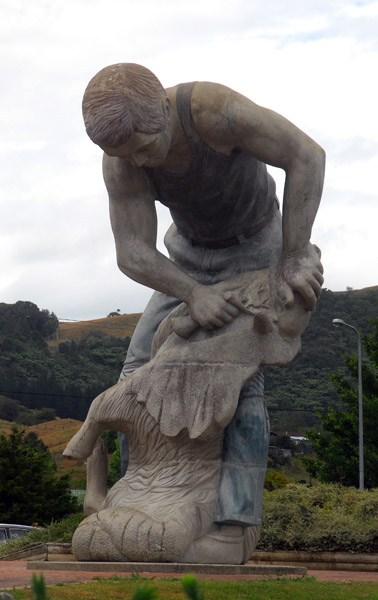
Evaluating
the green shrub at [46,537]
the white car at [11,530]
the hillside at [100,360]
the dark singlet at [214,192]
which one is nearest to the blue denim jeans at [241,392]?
the dark singlet at [214,192]

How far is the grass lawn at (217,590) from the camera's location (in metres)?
4.29

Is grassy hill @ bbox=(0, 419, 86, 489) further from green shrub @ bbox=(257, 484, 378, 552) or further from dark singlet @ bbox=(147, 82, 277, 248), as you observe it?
dark singlet @ bbox=(147, 82, 277, 248)

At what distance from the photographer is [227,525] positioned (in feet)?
19.9

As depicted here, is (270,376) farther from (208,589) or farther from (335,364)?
(208,589)

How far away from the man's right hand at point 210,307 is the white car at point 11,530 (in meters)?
8.45

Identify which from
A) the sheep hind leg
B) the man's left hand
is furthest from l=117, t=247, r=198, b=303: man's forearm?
the sheep hind leg

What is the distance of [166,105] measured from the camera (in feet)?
18.8

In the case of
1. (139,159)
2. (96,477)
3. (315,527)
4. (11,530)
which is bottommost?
(11,530)

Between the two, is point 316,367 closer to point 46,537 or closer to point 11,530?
point 11,530

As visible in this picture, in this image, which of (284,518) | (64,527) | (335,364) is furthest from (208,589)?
(335,364)

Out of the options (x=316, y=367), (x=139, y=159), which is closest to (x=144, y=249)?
(x=139, y=159)

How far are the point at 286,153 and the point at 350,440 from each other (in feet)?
53.7

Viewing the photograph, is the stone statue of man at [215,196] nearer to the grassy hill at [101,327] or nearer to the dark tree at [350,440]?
the dark tree at [350,440]

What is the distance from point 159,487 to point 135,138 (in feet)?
7.54
